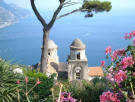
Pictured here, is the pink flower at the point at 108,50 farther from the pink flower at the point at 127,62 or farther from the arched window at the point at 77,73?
the arched window at the point at 77,73

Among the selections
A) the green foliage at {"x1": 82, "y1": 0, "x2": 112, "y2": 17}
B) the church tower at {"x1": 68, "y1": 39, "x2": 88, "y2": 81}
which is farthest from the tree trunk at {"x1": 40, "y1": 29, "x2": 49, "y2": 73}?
the church tower at {"x1": 68, "y1": 39, "x2": 88, "y2": 81}

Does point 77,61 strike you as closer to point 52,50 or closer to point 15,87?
point 52,50

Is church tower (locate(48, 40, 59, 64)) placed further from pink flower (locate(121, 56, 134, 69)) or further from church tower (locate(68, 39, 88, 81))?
pink flower (locate(121, 56, 134, 69))

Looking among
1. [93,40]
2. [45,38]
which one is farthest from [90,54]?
[45,38]

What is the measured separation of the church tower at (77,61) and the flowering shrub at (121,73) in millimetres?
10346

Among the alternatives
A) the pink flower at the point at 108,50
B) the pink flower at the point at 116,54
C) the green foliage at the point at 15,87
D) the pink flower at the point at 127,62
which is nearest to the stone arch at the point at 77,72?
the green foliage at the point at 15,87

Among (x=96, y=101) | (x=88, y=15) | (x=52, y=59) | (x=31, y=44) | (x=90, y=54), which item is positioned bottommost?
(x=96, y=101)

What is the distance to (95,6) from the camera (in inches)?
448

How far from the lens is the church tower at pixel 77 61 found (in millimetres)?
13398

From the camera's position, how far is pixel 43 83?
5.74m

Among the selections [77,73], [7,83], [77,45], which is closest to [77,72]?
[77,73]

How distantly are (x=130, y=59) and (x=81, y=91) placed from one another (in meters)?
2.95

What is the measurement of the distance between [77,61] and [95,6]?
14.0 feet

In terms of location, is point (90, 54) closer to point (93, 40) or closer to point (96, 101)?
point (93, 40)
